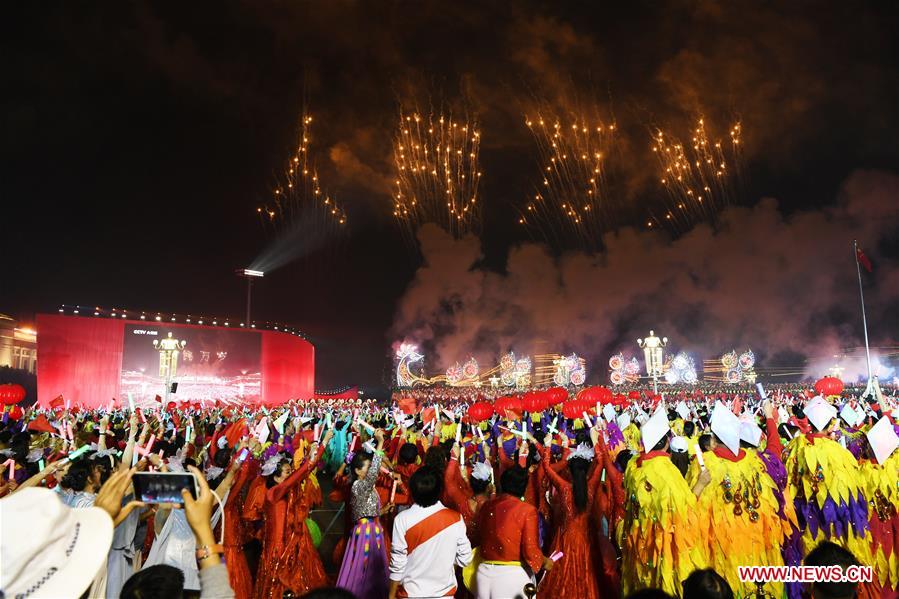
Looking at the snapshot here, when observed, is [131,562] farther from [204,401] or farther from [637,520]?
[204,401]

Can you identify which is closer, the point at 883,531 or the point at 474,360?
the point at 883,531

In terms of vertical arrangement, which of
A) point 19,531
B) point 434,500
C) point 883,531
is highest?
point 19,531

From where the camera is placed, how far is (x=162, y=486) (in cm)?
229

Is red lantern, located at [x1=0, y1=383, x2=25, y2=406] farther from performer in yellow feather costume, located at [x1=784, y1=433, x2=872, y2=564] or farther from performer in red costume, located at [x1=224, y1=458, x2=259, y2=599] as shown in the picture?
performer in yellow feather costume, located at [x1=784, y1=433, x2=872, y2=564]

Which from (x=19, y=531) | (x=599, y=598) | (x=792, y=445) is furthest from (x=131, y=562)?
(x=792, y=445)

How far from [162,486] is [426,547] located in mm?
1774

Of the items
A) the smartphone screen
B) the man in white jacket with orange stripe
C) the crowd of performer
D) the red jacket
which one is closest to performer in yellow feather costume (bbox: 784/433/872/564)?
the crowd of performer

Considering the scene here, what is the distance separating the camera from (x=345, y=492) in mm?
6203

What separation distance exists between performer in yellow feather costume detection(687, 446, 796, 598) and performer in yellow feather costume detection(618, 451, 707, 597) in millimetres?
184

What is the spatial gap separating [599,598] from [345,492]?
279 cm

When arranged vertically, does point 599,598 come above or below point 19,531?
below

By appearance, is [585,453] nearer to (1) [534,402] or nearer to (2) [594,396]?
(2) [594,396]

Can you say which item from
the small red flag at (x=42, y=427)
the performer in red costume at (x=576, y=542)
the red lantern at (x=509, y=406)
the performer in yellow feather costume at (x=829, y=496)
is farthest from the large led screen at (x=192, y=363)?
Result: the performer in yellow feather costume at (x=829, y=496)

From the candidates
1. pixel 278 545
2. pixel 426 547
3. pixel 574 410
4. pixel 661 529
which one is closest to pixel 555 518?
pixel 661 529
